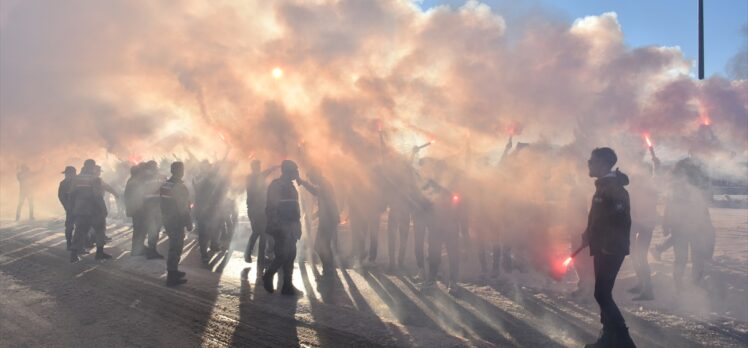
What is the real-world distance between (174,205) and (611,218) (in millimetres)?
5510

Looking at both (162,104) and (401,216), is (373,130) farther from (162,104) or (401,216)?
(162,104)

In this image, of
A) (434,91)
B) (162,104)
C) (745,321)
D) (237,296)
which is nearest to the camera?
(745,321)

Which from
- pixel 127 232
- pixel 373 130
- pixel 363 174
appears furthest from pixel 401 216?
pixel 127 232

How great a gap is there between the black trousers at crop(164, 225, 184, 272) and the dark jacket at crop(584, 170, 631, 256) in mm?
5129

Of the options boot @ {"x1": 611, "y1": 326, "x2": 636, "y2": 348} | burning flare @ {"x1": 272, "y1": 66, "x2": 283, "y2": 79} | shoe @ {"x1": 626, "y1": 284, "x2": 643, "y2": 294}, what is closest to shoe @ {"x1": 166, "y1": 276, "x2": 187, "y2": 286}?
boot @ {"x1": 611, "y1": 326, "x2": 636, "y2": 348}

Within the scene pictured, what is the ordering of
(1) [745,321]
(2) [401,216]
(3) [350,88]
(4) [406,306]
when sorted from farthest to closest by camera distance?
1. (3) [350,88]
2. (2) [401,216]
3. (4) [406,306]
4. (1) [745,321]

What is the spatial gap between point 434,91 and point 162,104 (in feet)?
30.3

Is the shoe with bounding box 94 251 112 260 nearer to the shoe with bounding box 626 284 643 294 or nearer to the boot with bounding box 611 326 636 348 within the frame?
the boot with bounding box 611 326 636 348

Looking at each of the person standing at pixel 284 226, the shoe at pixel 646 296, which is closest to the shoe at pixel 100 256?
the person standing at pixel 284 226

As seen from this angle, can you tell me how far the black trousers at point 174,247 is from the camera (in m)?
6.55

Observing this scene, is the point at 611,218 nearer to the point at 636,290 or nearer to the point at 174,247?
the point at 636,290

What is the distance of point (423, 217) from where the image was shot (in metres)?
7.40

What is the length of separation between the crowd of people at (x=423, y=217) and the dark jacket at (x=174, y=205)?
16 mm

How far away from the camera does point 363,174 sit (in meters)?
9.34
